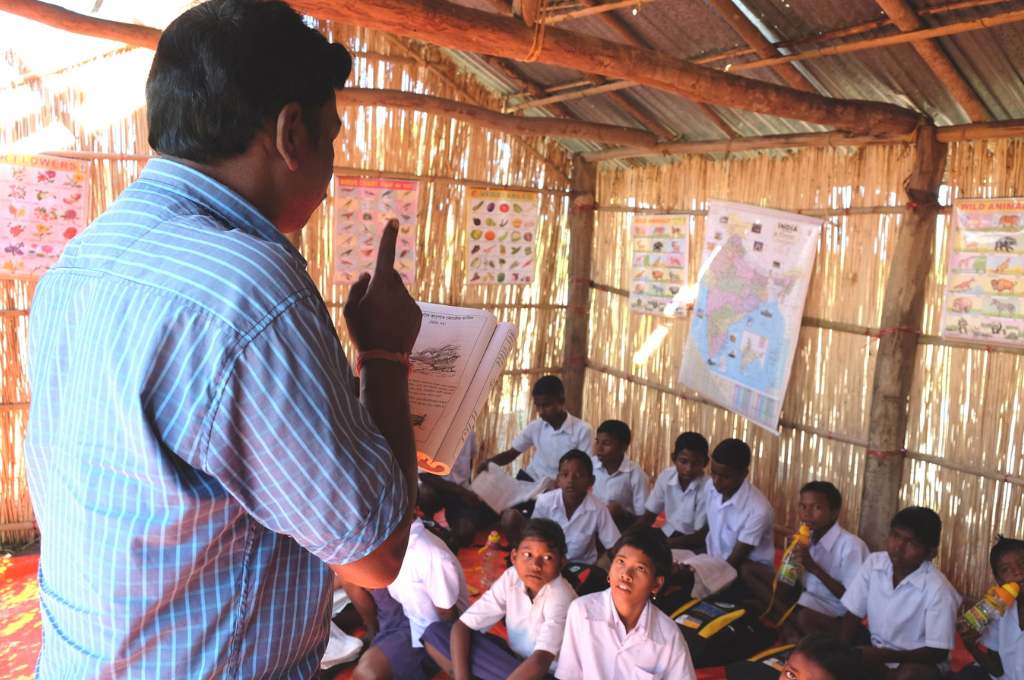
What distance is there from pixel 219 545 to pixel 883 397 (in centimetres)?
418

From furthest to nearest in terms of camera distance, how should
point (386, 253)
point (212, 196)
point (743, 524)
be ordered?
1. point (743, 524)
2. point (386, 253)
3. point (212, 196)

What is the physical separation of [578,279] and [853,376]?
2.51m

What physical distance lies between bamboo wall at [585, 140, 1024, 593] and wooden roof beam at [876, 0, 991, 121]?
0.24 m

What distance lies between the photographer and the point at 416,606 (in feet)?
11.4

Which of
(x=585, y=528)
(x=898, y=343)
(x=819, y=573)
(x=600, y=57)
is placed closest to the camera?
(x=600, y=57)

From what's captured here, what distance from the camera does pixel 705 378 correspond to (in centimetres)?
551

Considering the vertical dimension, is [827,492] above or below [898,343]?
below

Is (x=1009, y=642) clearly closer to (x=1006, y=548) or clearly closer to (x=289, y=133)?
(x=1006, y=548)

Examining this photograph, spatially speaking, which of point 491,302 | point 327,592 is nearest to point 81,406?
point 327,592

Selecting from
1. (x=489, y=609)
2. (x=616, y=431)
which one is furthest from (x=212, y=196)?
(x=616, y=431)

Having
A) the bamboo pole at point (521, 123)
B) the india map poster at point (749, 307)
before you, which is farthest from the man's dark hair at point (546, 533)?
the bamboo pole at point (521, 123)

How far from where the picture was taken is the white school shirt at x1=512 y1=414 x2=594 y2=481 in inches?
223

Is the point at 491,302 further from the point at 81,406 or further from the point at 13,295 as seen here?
the point at 81,406

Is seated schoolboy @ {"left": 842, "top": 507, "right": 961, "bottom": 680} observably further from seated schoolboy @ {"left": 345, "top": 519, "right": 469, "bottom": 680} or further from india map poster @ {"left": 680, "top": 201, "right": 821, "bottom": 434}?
seated schoolboy @ {"left": 345, "top": 519, "right": 469, "bottom": 680}
